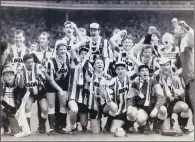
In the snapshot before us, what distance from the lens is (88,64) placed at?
2.72m

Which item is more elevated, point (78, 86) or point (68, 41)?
point (68, 41)

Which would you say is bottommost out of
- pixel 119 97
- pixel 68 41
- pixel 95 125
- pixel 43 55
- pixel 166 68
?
pixel 95 125

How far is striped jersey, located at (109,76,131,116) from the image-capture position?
8.98 feet

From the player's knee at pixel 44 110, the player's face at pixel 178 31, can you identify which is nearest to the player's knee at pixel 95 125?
the player's knee at pixel 44 110

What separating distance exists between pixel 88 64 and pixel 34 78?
45 cm

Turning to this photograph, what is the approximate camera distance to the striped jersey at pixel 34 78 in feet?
8.90

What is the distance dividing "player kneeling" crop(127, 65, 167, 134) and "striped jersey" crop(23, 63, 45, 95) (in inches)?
28.7

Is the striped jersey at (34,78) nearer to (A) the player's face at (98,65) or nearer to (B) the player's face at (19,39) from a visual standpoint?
(B) the player's face at (19,39)

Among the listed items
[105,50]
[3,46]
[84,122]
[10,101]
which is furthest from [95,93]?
[3,46]

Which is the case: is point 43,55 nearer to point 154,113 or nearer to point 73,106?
point 73,106

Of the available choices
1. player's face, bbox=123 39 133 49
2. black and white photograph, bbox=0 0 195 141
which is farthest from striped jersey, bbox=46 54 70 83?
player's face, bbox=123 39 133 49

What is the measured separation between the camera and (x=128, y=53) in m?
2.74

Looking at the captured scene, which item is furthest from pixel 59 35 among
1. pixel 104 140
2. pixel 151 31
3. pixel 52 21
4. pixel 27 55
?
pixel 104 140

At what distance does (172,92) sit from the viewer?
109 inches
